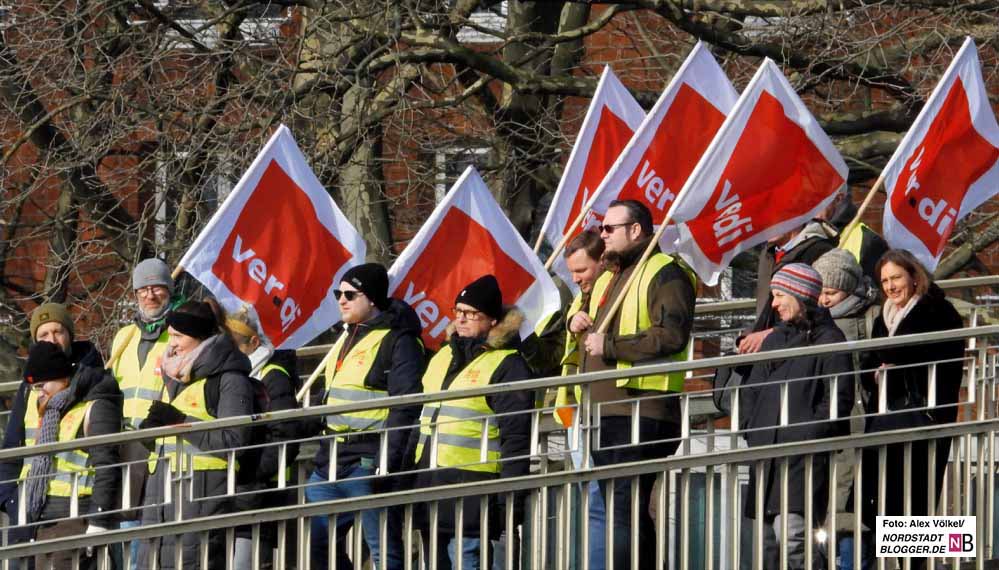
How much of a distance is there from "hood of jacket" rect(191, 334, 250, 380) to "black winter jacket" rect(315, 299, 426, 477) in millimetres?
545

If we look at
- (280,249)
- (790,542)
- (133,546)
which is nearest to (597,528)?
(790,542)

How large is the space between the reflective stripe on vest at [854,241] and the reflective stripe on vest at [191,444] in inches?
117

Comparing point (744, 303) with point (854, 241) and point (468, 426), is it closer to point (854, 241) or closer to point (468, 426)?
point (854, 241)

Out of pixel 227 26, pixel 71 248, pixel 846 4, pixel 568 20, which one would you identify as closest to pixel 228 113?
pixel 227 26

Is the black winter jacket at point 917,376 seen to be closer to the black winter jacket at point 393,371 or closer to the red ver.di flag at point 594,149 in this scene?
the black winter jacket at point 393,371

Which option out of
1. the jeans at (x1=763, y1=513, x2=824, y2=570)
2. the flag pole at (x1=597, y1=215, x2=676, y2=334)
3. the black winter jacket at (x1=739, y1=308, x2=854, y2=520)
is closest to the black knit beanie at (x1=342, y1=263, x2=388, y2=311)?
the flag pole at (x1=597, y1=215, x2=676, y2=334)

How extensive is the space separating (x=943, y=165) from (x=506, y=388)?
284cm

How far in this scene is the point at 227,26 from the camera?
13742 mm

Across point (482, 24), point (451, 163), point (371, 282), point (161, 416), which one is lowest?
point (161, 416)

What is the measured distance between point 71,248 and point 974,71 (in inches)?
277

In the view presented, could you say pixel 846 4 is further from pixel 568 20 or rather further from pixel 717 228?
pixel 717 228

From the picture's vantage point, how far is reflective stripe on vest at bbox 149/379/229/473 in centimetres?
793

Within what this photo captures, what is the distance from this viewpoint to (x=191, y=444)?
823 cm

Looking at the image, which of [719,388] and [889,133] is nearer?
[719,388]
